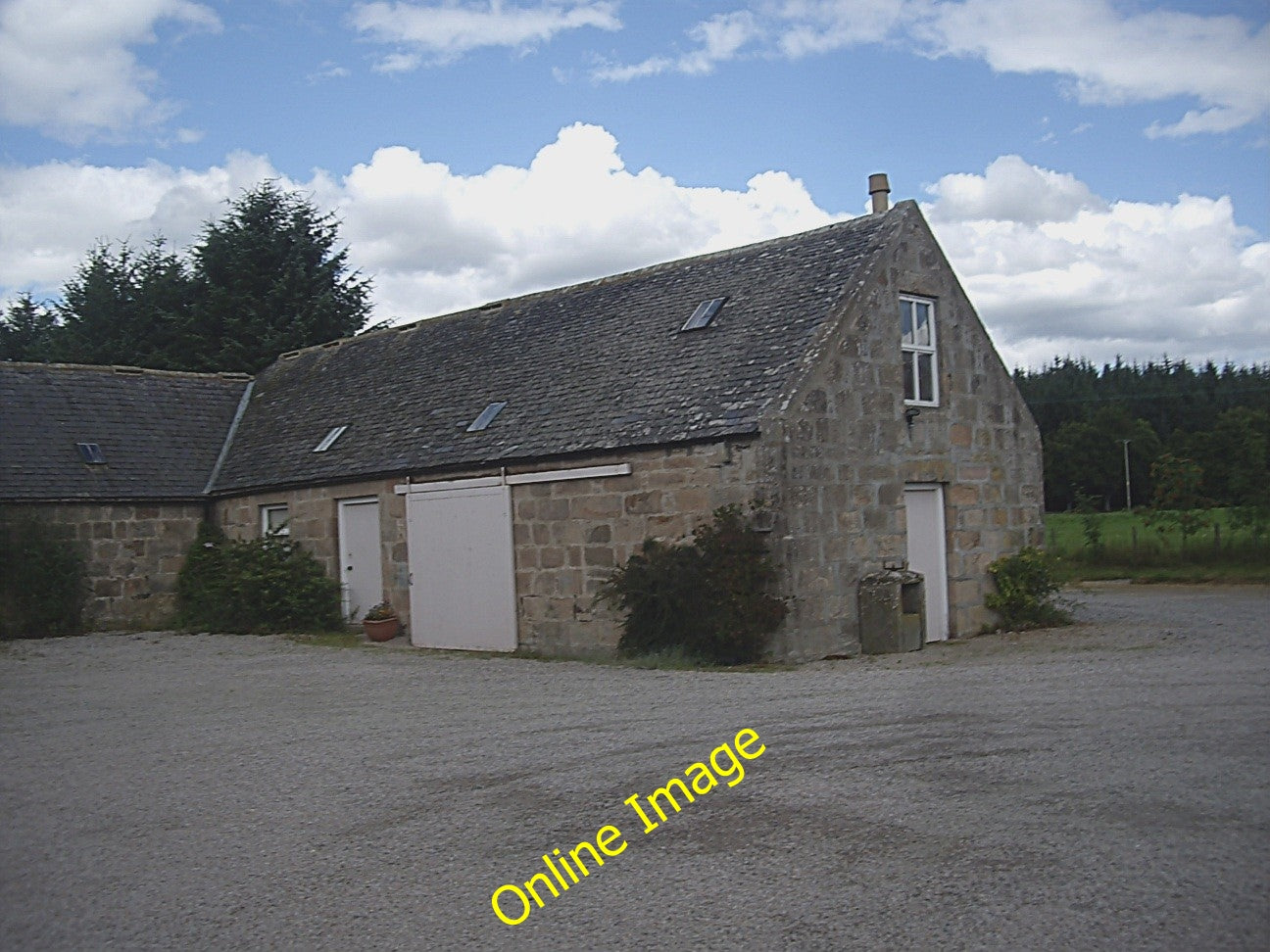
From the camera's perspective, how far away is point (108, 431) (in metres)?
23.5

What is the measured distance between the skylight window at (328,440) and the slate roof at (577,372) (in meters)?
0.14

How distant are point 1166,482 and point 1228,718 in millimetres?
20891

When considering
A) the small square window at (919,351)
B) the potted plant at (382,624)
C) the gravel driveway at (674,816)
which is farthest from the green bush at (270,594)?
the small square window at (919,351)

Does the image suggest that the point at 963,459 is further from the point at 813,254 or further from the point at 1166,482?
the point at 1166,482

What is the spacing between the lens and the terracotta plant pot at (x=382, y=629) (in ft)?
61.0

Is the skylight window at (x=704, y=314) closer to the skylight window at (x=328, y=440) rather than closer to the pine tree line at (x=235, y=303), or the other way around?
the skylight window at (x=328, y=440)

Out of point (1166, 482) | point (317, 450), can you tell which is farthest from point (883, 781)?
point (1166, 482)

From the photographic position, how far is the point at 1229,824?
557 centimetres

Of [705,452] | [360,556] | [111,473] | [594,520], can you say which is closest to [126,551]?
[111,473]

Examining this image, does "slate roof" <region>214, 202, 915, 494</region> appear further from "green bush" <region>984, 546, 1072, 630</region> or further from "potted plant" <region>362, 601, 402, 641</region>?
"green bush" <region>984, 546, 1072, 630</region>

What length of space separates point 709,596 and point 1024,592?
5.93m

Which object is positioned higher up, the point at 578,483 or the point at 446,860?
the point at 578,483

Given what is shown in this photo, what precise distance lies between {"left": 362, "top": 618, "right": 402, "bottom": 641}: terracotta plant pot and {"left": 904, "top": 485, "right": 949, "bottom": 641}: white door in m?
7.90

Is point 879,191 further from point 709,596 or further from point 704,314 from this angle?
point 709,596
